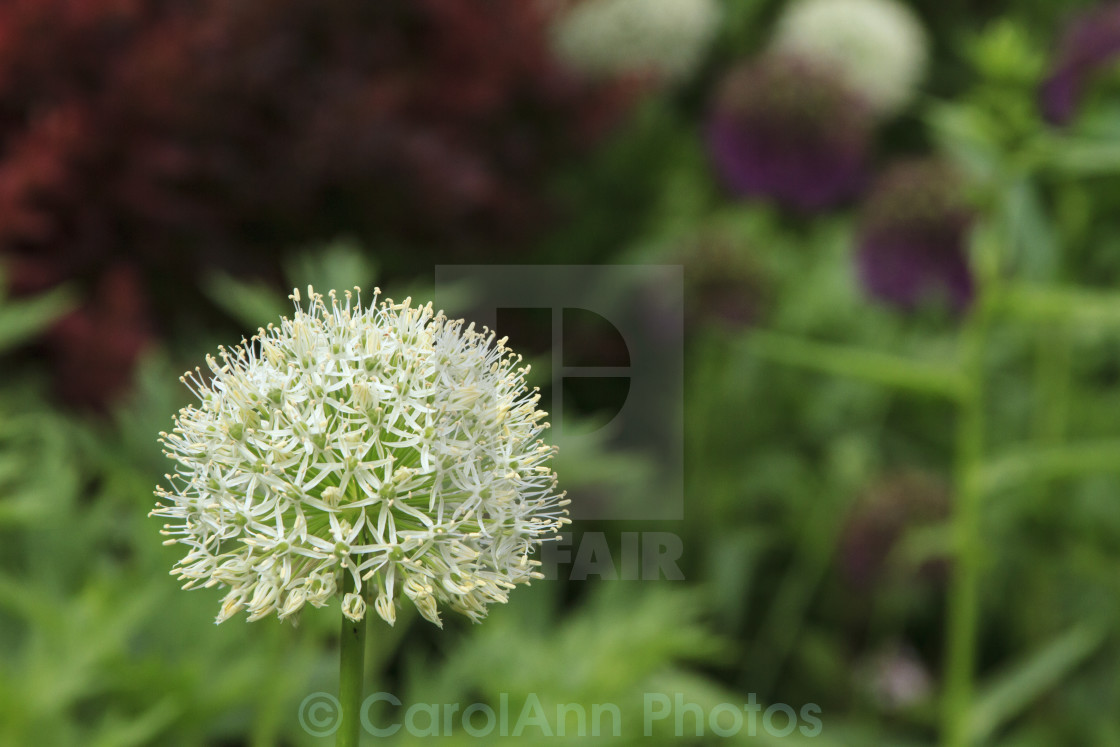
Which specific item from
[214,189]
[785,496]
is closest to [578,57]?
[214,189]

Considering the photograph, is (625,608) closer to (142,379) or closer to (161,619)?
(161,619)

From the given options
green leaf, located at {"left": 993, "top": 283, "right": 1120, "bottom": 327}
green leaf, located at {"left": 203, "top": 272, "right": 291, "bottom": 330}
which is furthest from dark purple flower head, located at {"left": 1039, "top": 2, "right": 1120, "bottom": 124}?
green leaf, located at {"left": 203, "top": 272, "right": 291, "bottom": 330}

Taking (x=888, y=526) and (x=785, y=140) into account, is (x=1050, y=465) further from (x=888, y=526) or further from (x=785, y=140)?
(x=785, y=140)

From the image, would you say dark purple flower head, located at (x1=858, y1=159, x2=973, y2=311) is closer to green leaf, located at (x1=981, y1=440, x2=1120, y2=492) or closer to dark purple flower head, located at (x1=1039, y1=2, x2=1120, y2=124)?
dark purple flower head, located at (x1=1039, y1=2, x2=1120, y2=124)

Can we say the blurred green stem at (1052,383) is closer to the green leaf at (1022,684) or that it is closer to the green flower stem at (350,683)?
the green leaf at (1022,684)

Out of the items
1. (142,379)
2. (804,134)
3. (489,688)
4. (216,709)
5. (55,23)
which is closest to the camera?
(216,709)

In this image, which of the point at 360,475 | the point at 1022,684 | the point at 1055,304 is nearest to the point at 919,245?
the point at 1055,304

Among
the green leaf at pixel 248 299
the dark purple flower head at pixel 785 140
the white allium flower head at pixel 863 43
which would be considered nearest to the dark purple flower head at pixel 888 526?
the dark purple flower head at pixel 785 140
